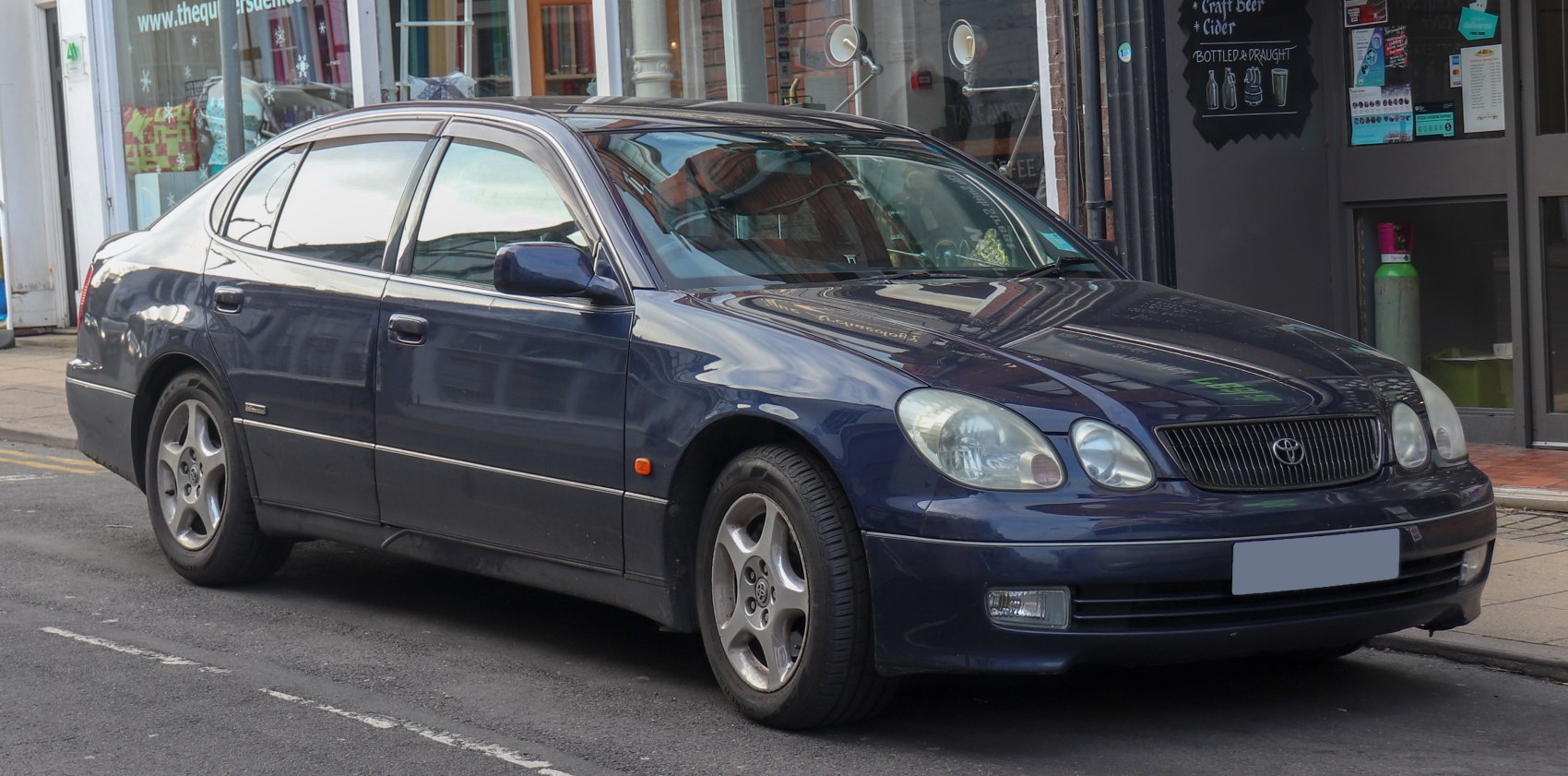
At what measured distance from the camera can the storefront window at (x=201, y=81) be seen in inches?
641

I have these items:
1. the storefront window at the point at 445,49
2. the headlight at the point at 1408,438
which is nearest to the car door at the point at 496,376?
the headlight at the point at 1408,438

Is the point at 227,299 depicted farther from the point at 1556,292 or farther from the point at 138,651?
the point at 1556,292

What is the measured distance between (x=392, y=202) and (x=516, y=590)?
145 centimetres

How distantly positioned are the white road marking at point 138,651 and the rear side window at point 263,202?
1.43m

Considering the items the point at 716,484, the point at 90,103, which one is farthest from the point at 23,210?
the point at 716,484

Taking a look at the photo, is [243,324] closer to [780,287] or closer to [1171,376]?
[780,287]

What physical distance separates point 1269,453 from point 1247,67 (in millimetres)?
5543

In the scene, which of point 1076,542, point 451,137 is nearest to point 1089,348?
point 1076,542

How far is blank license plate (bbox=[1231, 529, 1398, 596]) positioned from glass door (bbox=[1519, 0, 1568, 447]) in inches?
192

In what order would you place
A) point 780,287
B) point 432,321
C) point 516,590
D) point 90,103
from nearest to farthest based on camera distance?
point 780,287, point 432,321, point 516,590, point 90,103

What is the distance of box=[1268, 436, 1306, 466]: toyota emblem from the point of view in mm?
4508

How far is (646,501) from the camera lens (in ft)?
16.4

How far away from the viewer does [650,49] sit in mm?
Answer: 13797

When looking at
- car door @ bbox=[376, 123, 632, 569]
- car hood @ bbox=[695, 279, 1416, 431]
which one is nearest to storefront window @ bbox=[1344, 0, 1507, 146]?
car hood @ bbox=[695, 279, 1416, 431]
